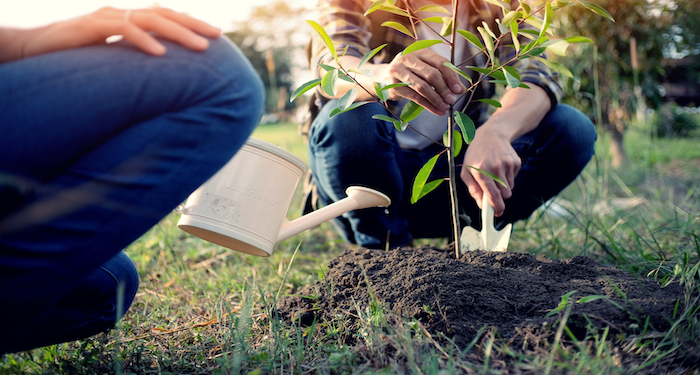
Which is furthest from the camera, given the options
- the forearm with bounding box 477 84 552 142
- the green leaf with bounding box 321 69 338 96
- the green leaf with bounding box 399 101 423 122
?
the forearm with bounding box 477 84 552 142

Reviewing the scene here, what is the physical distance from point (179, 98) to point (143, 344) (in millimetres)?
624

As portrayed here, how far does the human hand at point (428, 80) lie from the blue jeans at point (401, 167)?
1.40 feet

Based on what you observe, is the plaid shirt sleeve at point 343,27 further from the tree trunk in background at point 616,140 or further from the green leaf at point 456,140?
the tree trunk in background at point 616,140

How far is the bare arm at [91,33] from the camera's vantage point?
704 millimetres

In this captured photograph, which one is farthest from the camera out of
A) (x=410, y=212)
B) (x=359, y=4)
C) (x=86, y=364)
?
(x=410, y=212)

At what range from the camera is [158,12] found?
2.46 feet

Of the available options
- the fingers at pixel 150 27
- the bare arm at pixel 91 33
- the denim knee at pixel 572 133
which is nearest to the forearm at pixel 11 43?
the bare arm at pixel 91 33

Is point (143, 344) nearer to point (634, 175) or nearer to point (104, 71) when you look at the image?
point (104, 71)

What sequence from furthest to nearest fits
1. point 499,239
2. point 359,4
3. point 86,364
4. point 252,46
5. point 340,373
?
point 252,46, point 359,4, point 499,239, point 86,364, point 340,373

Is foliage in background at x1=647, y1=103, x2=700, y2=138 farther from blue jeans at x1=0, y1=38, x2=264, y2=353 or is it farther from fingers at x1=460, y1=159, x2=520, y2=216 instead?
blue jeans at x1=0, y1=38, x2=264, y2=353

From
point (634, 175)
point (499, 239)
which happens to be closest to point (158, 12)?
point (499, 239)

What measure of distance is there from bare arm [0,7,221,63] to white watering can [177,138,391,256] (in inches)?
17.4

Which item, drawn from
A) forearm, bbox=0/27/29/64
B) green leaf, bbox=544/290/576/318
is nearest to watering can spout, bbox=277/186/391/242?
green leaf, bbox=544/290/576/318

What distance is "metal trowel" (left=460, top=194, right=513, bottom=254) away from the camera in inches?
49.3
